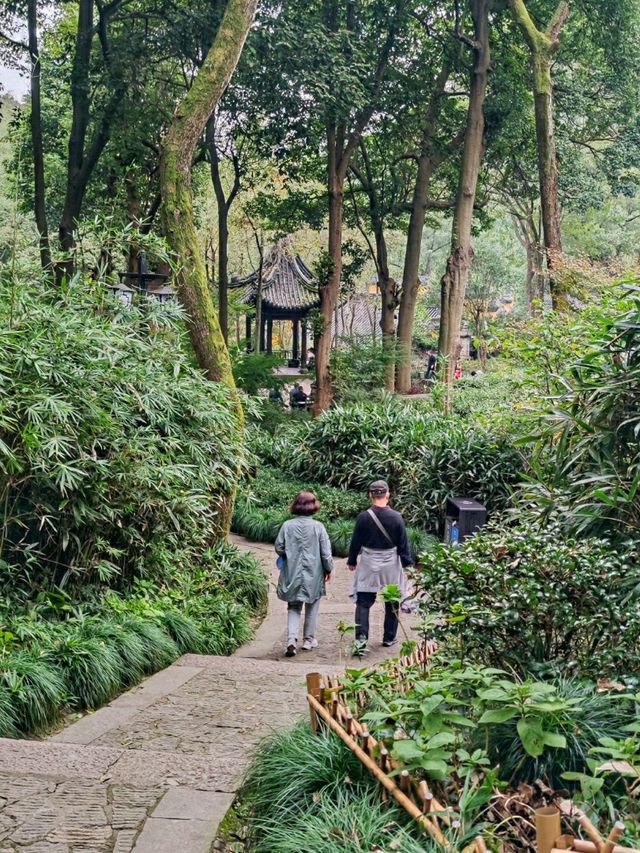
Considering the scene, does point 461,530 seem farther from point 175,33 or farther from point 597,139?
point 597,139

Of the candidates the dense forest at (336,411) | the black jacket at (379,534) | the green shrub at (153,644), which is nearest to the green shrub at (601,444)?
the dense forest at (336,411)

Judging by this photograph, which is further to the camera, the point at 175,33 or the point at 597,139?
the point at 597,139

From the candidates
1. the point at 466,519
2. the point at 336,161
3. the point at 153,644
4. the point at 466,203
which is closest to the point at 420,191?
the point at 336,161

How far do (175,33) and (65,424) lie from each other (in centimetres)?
1196

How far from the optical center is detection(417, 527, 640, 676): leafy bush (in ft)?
13.1

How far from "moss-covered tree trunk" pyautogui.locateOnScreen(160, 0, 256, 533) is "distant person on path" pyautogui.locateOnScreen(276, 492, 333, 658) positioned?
2597 millimetres

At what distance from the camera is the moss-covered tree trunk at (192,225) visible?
10438 mm

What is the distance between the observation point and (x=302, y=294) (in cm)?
3047

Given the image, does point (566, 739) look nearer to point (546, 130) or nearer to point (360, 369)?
point (546, 130)

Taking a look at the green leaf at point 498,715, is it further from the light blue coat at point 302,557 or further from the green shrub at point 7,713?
the light blue coat at point 302,557

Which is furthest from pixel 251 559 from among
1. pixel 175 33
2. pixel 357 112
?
pixel 357 112

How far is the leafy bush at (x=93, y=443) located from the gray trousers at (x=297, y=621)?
127 centimetres

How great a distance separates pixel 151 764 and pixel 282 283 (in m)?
27.6

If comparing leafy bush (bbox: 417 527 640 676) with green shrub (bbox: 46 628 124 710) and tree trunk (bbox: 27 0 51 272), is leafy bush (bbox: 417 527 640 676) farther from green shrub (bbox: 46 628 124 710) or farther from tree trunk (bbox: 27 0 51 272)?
tree trunk (bbox: 27 0 51 272)
